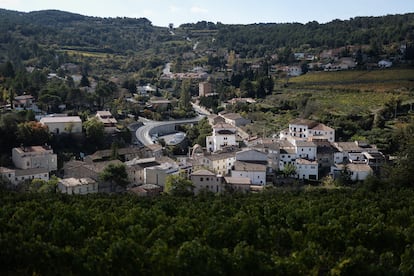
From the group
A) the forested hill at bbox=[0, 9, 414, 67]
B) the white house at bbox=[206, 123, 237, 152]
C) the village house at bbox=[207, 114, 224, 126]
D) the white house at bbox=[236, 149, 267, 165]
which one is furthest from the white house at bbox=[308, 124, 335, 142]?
the forested hill at bbox=[0, 9, 414, 67]

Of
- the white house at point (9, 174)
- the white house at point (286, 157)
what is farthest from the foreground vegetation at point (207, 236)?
the white house at point (286, 157)

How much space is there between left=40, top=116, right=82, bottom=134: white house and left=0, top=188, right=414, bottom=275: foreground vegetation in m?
15.4

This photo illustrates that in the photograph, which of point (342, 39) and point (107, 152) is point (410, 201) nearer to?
point (107, 152)

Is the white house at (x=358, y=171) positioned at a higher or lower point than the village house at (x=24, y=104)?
lower

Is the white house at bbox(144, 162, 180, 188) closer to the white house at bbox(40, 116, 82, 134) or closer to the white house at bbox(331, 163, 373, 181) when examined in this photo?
the white house at bbox(40, 116, 82, 134)

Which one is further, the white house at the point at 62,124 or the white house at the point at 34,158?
the white house at the point at 62,124

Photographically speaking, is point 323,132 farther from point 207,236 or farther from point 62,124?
point 207,236

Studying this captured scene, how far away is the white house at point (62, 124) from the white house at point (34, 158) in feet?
15.3

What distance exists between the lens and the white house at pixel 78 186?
3051cm

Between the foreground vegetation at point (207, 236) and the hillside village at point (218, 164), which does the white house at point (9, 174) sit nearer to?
the hillside village at point (218, 164)

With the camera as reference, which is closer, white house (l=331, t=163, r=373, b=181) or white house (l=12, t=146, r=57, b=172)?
white house (l=331, t=163, r=373, b=181)

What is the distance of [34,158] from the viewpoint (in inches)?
1374

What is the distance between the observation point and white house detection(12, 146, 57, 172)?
34.7 metres

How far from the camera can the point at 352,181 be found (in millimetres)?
34312
